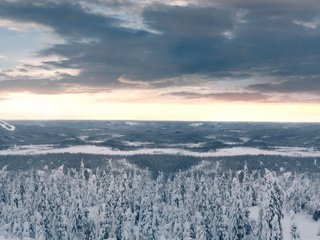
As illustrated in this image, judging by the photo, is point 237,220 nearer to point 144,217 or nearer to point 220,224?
point 220,224

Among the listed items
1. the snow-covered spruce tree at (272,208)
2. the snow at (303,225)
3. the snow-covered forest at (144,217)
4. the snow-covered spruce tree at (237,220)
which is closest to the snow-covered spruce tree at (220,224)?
the snow-covered forest at (144,217)

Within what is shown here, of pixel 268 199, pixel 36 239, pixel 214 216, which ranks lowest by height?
pixel 36 239

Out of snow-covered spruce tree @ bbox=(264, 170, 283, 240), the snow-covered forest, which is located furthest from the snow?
snow-covered spruce tree @ bbox=(264, 170, 283, 240)

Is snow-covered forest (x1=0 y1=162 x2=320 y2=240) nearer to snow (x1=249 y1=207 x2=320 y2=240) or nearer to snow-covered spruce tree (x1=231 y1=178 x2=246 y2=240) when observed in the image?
snow-covered spruce tree (x1=231 y1=178 x2=246 y2=240)

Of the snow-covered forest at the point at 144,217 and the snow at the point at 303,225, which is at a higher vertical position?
the snow-covered forest at the point at 144,217

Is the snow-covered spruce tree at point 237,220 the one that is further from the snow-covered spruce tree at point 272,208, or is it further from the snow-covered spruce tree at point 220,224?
the snow-covered spruce tree at point 272,208

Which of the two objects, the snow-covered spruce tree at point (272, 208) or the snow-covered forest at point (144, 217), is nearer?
the snow-covered spruce tree at point (272, 208)

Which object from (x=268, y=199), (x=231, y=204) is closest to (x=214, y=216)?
(x=231, y=204)

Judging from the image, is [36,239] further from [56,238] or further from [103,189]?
[103,189]

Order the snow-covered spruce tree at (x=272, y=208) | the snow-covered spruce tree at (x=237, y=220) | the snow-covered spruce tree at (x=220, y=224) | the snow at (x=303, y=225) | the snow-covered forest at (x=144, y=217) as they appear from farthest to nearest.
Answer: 1. the snow at (x=303, y=225)
2. the snow-covered spruce tree at (x=220, y=224)
3. the snow-covered forest at (x=144, y=217)
4. the snow-covered spruce tree at (x=237, y=220)
5. the snow-covered spruce tree at (x=272, y=208)
